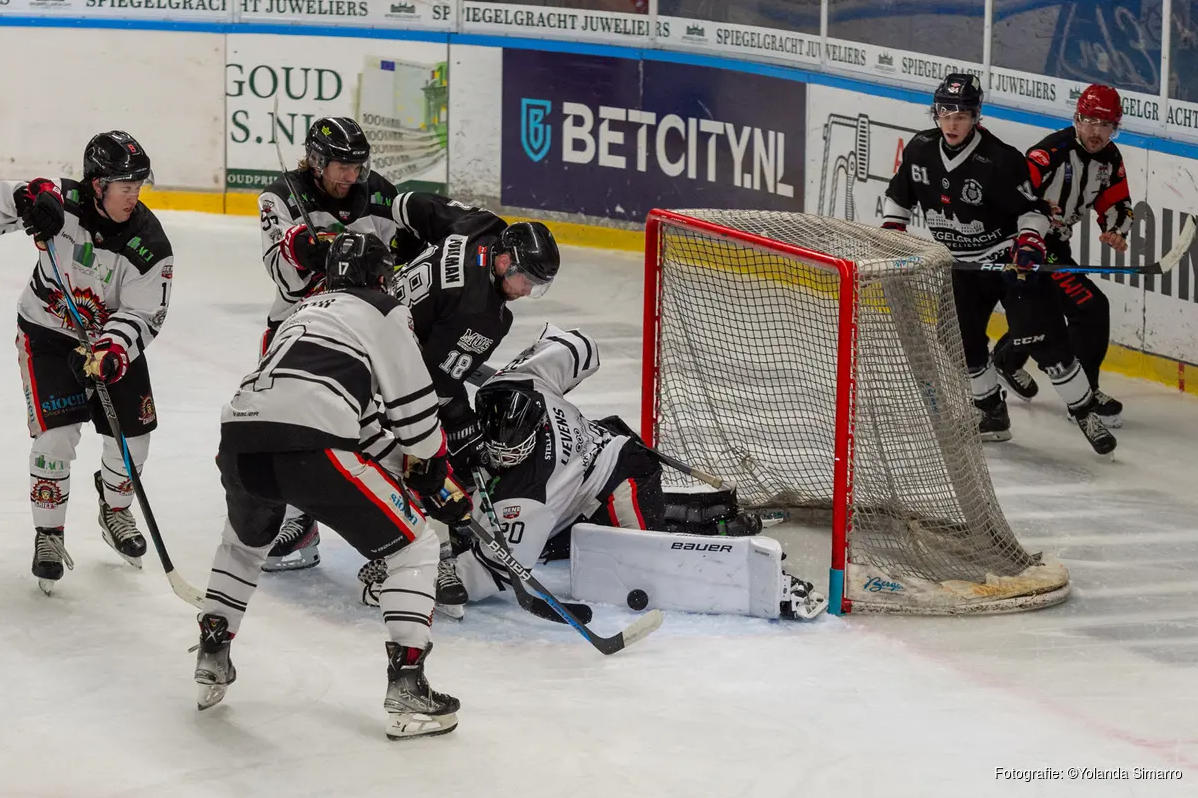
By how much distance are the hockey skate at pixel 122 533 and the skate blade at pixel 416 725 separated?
1303 mm

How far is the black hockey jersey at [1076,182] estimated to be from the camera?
19.6 feet

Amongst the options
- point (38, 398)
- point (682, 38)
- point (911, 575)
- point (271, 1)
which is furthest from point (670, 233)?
point (271, 1)

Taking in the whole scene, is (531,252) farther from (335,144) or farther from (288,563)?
(288,563)

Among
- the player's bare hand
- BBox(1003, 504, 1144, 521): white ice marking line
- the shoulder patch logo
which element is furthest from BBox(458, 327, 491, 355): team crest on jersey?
the player's bare hand

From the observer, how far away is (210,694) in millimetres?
3695

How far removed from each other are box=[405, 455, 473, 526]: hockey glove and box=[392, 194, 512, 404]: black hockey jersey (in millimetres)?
509

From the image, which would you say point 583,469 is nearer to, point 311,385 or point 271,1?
point 311,385

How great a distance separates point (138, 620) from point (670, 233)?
185 cm

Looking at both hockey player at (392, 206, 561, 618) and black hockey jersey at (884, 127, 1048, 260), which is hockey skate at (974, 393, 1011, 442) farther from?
hockey player at (392, 206, 561, 618)

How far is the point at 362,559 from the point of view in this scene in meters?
4.75

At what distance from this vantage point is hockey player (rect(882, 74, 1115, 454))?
5.75 meters

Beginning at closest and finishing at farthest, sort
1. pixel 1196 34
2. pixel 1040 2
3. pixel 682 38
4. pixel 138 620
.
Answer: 1. pixel 138 620
2. pixel 1196 34
3. pixel 1040 2
4. pixel 682 38

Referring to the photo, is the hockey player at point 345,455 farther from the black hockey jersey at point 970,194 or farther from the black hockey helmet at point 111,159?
the black hockey jersey at point 970,194

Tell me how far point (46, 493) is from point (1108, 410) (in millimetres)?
3674
